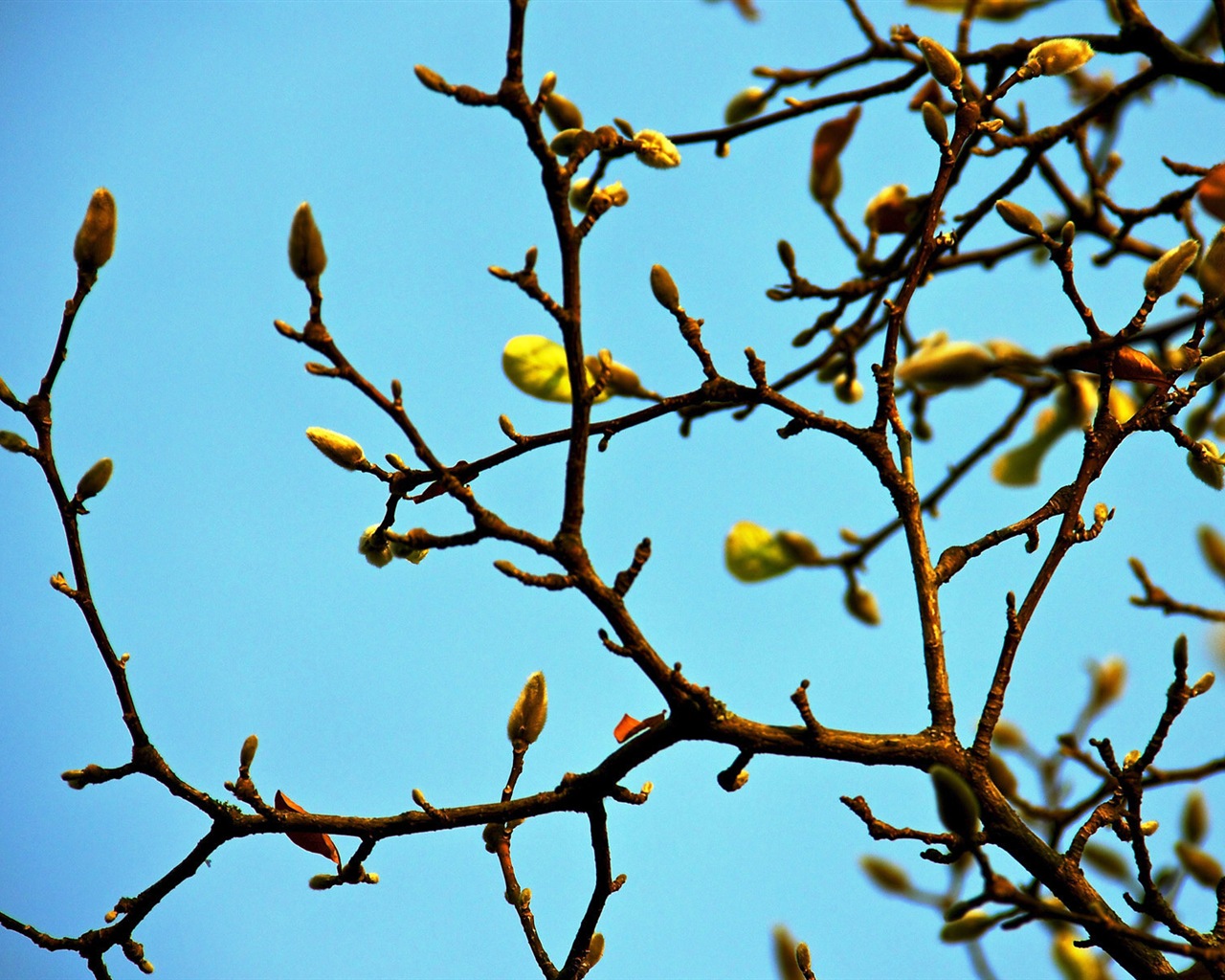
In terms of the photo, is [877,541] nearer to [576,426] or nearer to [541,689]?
[541,689]

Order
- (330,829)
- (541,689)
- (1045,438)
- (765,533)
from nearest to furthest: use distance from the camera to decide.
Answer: (330,829) → (541,689) → (765,533) → (1045,438)

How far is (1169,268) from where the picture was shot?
3.69ft

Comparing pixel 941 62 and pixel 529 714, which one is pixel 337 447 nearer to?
pixel 529 714

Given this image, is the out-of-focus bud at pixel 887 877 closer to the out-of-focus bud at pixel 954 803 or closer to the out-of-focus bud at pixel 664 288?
the out-of-focus bud at pixel 954 803

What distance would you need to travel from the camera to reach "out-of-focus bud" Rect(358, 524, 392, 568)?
108 centimetres

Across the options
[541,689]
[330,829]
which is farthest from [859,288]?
[330,829]

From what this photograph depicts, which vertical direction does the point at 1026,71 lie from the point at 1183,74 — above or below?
below

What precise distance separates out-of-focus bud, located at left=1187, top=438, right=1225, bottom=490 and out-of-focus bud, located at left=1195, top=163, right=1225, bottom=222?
533 mm

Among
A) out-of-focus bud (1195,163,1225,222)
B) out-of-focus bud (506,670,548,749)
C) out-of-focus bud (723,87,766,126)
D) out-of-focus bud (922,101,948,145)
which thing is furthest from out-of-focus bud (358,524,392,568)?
out-of-focus bud (1195,163,1225,222)

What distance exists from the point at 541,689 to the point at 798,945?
1.31ft

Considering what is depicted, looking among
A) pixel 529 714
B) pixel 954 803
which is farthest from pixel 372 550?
pixel 954 803

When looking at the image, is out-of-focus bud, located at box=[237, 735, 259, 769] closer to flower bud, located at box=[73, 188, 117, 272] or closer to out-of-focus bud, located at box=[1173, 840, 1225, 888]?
flower bud, located at box=[73, 188, 117, 272]

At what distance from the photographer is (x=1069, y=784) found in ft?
4.73

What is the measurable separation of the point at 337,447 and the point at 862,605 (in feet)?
2.55
